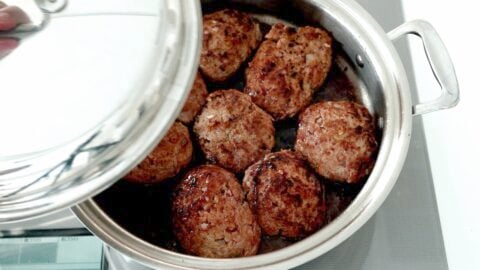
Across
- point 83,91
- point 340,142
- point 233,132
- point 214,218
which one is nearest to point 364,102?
point 340,142

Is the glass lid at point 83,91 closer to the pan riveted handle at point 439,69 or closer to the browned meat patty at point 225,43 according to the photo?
the browned meat patty at point 225,43

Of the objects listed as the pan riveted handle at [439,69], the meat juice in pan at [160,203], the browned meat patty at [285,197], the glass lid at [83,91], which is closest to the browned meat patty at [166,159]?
the meat juice in pan at [160,203]

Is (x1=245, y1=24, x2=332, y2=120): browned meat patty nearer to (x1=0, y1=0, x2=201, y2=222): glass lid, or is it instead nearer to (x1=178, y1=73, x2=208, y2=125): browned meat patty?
(x1=178, y1=73, x2=208, y2=125): browned meat patty

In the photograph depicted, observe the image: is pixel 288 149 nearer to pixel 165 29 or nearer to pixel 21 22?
pixel 165 29

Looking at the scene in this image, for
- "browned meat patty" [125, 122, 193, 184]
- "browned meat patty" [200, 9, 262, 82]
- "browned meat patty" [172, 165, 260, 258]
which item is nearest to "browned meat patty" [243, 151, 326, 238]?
"browned meat patty" [172, 165, 260, 258]

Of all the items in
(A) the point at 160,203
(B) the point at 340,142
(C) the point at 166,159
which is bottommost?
(A) the point at 160,203

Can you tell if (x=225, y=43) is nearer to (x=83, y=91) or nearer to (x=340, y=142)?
(x=340, y=142)
